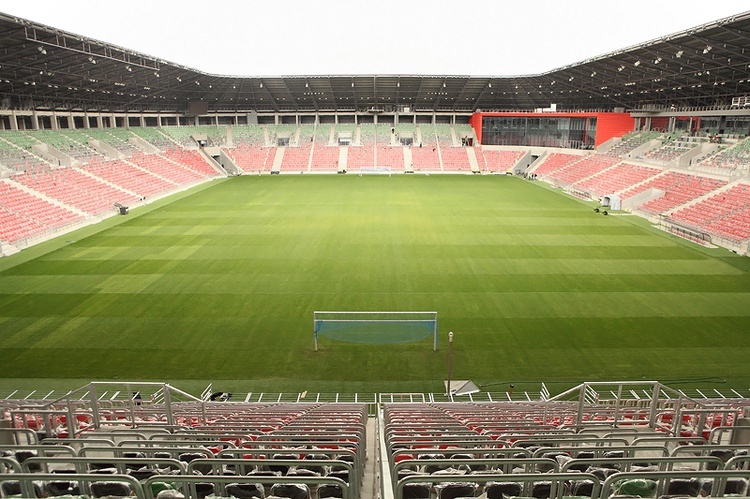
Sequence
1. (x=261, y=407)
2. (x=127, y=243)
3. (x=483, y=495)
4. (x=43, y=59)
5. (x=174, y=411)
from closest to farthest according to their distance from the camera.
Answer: (x=483, y=495)
(x=174, y=411)
(x=261, y=407)
(x=127, y=243)
(x=43, y=59)

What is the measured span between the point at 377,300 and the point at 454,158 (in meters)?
58.7

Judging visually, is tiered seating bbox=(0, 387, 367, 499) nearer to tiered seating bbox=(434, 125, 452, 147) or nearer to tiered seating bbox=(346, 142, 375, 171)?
tiered seating bbox=(346, 142, 375, 171)

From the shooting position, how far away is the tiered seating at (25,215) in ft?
102

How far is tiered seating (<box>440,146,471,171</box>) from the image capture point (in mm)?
74562

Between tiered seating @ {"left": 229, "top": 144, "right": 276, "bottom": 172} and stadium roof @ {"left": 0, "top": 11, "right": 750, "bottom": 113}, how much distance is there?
7994 millimetres

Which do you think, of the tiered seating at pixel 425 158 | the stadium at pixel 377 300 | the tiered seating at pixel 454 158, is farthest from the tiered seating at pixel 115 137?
the tiered seating at pixel 454 158

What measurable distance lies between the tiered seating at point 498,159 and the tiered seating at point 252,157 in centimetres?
3188

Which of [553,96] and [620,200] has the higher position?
[553,96]

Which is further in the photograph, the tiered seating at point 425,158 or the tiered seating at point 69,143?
the tiered seating at point 425,158

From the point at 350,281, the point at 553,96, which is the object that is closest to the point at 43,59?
the point at 350,281

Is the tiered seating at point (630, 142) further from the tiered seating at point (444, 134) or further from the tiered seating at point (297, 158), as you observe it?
the tiered seating at point (297, 158)

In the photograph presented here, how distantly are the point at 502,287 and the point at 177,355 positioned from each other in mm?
13972

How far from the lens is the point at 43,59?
1501 inches

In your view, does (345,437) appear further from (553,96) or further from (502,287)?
(553,96)
